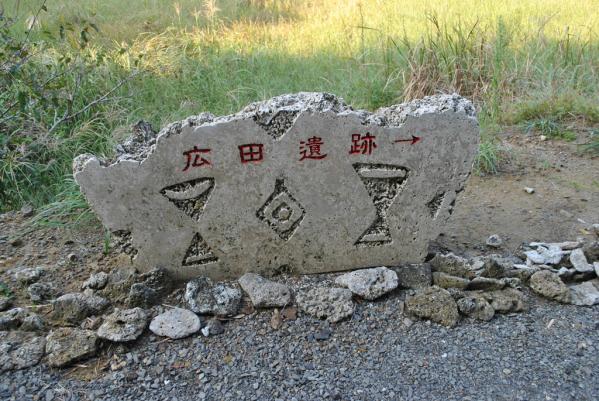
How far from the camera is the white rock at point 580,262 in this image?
243 centimetres

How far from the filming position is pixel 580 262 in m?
2.46

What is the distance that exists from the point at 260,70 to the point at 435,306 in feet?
9.78

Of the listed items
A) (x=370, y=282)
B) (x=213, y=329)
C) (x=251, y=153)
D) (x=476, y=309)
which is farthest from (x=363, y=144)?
(x=213, y=329)

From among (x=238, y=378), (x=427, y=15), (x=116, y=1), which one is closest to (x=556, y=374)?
(x=238, y=378)

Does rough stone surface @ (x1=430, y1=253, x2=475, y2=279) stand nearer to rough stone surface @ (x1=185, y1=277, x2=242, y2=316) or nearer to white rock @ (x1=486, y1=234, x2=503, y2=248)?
white rock @ (x1=486, y1=234, x2=503, y2=248)

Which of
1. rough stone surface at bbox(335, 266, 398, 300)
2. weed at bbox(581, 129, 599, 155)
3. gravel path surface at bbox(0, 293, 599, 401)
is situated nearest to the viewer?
gravel path surface at bbox(0, 293, 599, 401)

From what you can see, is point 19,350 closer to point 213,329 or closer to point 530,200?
point 213,329

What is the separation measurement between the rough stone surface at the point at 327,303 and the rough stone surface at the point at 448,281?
1.31 feet

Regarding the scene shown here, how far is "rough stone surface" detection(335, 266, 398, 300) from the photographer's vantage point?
7.39ft

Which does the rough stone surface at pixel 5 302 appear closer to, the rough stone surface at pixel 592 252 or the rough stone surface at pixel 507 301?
the rough stone surface at pixel 507 301

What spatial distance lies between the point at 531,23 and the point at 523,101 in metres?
1.47

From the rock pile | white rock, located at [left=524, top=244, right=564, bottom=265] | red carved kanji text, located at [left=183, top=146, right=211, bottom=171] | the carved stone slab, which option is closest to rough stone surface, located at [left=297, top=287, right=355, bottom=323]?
the rock pile

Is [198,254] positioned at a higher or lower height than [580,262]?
higher

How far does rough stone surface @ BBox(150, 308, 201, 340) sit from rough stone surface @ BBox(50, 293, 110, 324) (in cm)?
26
